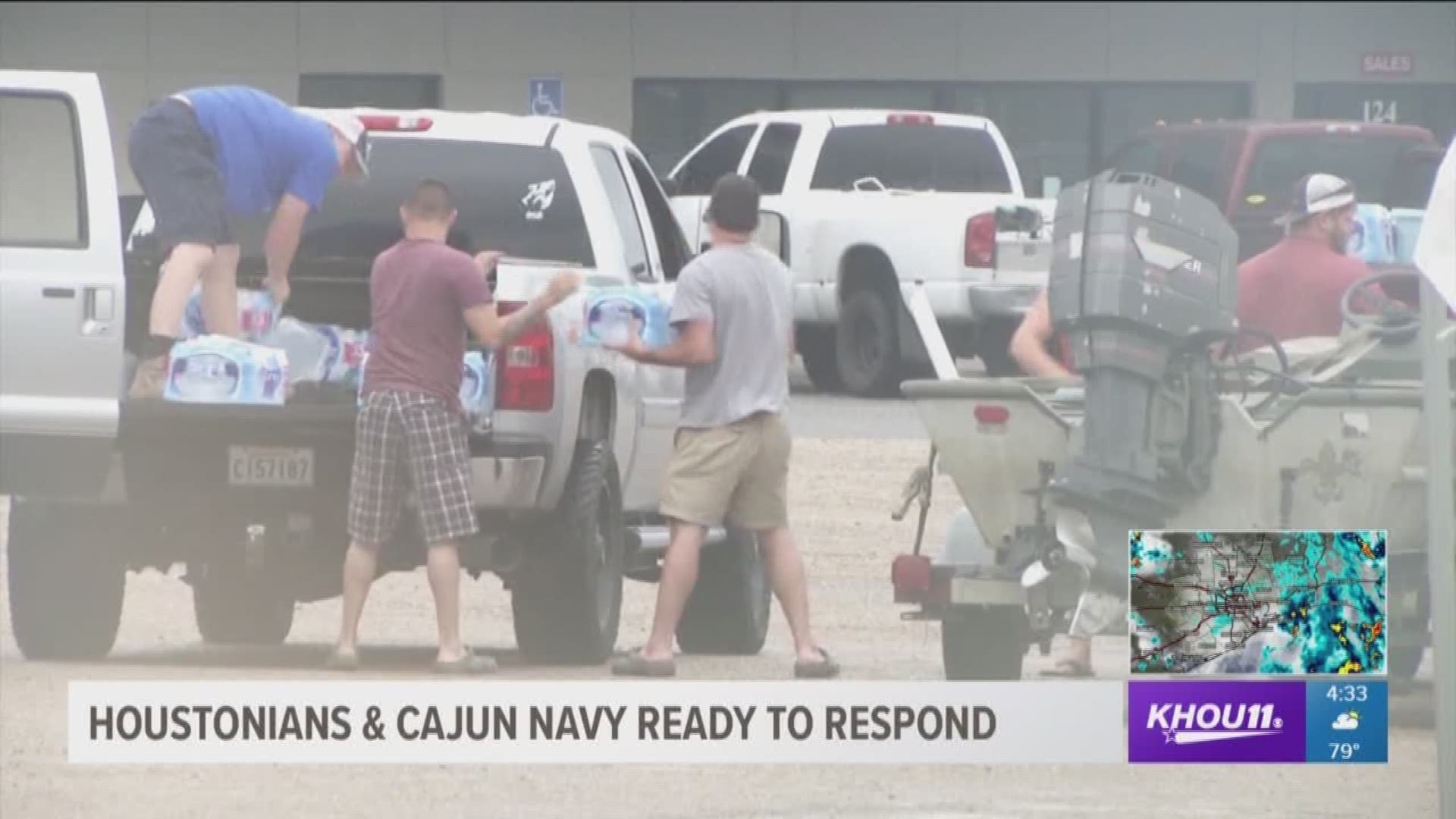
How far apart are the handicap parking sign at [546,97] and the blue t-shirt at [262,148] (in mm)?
536

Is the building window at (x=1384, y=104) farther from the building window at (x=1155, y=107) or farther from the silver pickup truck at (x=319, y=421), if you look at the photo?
the silver pickup truck at (x=319, y=421)

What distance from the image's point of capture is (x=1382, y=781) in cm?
836

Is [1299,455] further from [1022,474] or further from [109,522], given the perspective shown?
[109,522]

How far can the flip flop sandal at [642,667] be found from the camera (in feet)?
26.9

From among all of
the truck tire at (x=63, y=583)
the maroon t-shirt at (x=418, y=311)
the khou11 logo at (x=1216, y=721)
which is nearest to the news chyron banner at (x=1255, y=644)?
the khou11 logo at (x=1216, y=721)

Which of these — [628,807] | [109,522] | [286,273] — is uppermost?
[286,273]

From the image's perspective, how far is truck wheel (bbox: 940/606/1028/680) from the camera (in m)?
8.10

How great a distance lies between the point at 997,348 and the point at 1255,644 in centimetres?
88

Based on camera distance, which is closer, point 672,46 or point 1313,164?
point 1313,164

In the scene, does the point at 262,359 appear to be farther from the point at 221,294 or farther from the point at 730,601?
the point at 730,601

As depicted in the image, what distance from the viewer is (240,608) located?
8.40 metres

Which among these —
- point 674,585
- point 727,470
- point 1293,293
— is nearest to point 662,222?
point 727,470

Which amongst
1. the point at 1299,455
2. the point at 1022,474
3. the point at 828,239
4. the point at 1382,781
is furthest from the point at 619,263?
the point at 1382,781

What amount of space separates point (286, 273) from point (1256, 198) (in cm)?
219
